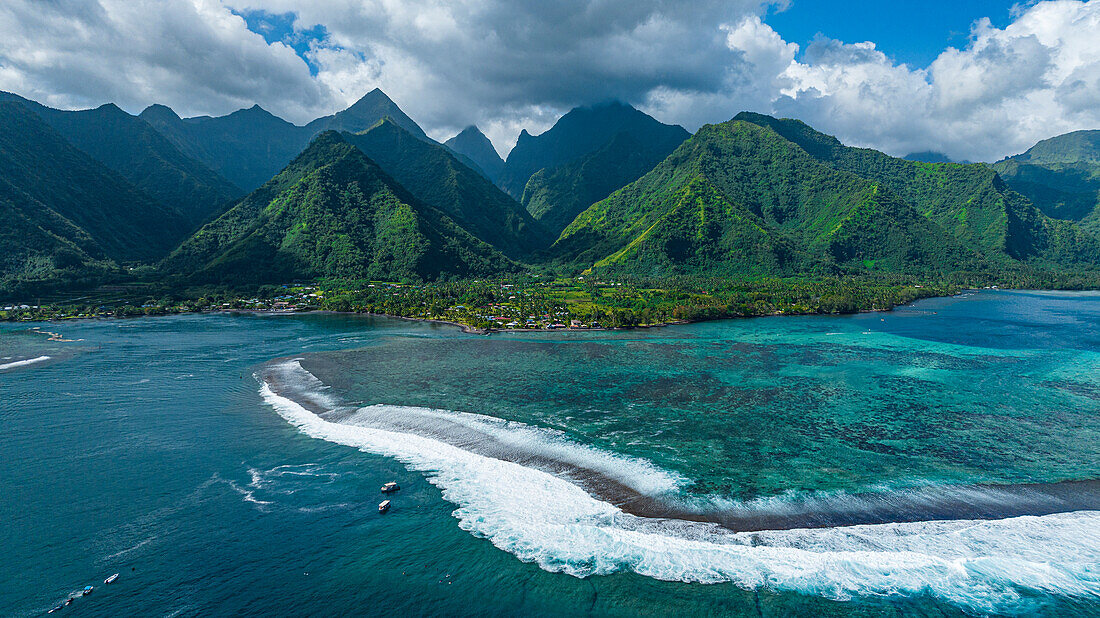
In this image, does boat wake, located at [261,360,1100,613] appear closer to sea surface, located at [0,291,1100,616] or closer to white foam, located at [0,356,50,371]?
sea surface, located at [0,291,1100,616]

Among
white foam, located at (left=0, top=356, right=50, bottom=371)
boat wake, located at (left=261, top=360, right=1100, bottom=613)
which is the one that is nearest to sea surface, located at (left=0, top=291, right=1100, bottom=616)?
boat wake, located at (left=261, top=360, right=1100, bottom=613)

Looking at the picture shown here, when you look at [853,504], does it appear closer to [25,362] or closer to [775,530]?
[775,530]

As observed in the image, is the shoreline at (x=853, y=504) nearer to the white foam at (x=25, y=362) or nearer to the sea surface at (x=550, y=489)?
the sea surface at (x=550, y=489)

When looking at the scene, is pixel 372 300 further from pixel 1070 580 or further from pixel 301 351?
pixel 1070 580

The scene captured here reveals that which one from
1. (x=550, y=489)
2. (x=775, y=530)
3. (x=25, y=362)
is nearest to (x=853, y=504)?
(x=775, y=530)

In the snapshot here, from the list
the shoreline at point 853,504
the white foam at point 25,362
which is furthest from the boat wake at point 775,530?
the white foam at point 25,362

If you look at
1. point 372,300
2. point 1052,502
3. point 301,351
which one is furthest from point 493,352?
point 372,300
